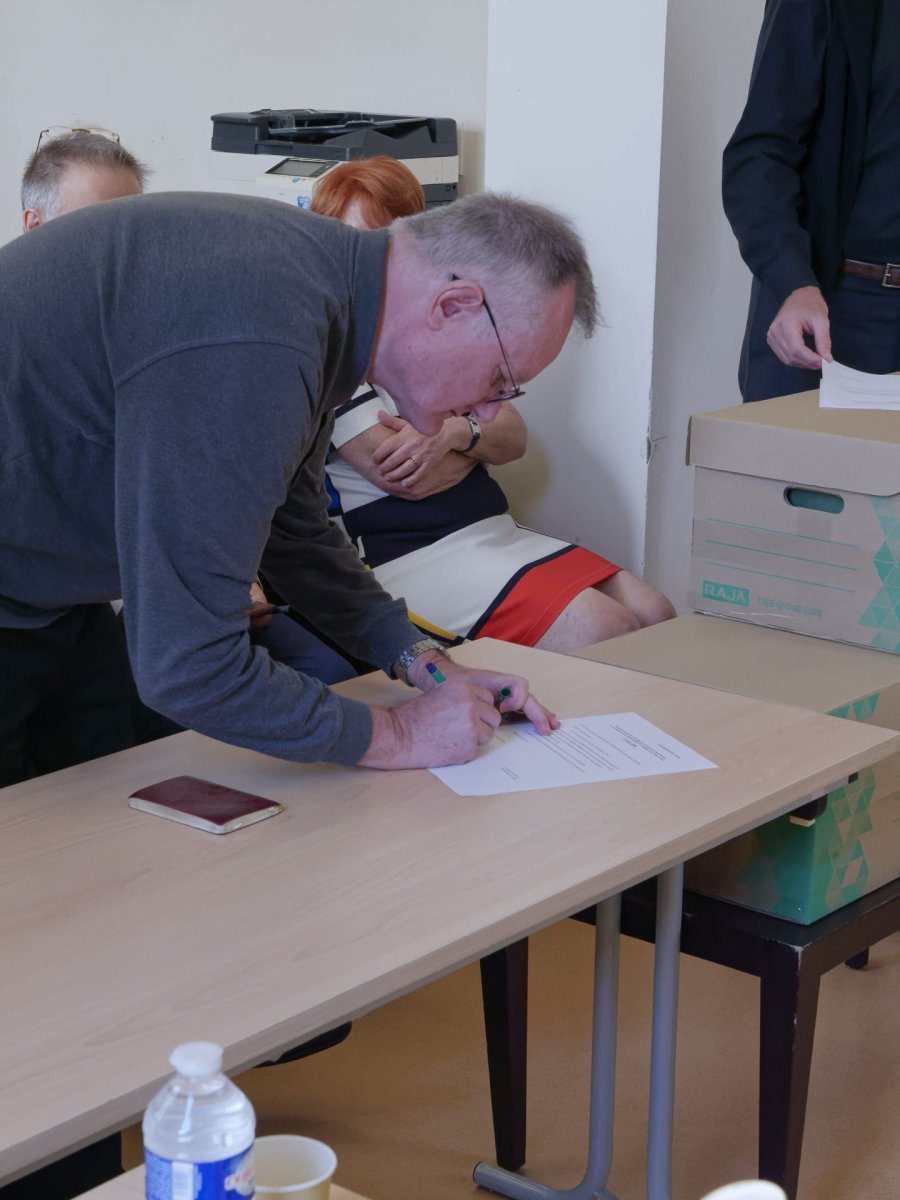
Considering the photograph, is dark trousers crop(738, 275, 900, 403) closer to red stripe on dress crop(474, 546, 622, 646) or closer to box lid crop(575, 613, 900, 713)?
red stripe on dress crop(474, 546, 622, 646)

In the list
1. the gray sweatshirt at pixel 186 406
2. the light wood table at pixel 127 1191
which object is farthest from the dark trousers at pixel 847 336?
the light wood table at pixel 127 1191

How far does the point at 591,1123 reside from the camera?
1755mm

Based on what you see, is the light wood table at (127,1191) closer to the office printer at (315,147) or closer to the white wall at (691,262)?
the white wall at (691,262)

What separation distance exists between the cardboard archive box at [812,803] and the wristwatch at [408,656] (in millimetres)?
307

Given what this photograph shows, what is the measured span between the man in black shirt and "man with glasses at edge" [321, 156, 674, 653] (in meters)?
0.51

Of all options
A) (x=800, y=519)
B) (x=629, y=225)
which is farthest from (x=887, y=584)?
(x=629, y=225)

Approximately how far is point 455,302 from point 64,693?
68 cm

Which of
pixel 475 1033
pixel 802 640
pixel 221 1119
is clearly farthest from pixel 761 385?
pixel 221 1119

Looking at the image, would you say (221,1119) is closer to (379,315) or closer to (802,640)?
(379,315)

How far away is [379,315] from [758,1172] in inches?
44.8

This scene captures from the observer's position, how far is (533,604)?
8.04 feet

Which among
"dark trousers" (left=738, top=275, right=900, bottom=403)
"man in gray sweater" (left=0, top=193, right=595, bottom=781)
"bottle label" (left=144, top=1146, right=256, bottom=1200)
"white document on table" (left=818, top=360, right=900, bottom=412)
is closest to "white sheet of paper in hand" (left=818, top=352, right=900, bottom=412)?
"white document on table" (left=818, top=360, right=900, bottom=412)

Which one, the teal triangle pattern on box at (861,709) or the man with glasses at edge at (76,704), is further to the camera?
the teal triangle pattern on box at (861,709)

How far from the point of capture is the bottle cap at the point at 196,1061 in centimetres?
66
